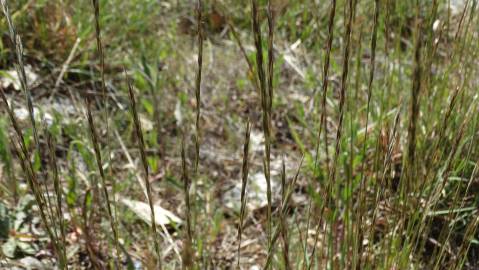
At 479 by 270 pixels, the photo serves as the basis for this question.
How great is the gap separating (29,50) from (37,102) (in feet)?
0.79

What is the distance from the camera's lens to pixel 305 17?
9.44 ft

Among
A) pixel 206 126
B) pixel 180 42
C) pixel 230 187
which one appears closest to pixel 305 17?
pixel 180 42

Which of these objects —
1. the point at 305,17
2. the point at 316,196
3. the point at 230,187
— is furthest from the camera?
the point at 305,17

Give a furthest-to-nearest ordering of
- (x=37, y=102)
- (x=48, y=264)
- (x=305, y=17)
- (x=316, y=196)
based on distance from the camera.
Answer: (x=305, y=17)
(x=37, y=102)
(x=316, y=196)
(x=48, y=264)

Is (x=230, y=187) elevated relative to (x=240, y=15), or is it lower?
lower

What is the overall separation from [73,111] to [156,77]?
0.32m

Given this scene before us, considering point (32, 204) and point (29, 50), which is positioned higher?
point (29, 50)

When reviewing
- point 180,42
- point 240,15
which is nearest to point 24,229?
point 180,42

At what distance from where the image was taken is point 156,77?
2.14 m

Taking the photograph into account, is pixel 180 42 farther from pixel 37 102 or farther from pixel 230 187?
pixel 230 187

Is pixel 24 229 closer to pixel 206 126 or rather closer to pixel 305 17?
pixel 206 126

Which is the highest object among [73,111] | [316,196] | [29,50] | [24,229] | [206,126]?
[29,50]

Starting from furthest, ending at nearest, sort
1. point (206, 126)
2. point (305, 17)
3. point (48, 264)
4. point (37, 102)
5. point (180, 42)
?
point (305, 17)
point (180, 42)
point (206, 126)
point (37, 102)
point (48, 264)

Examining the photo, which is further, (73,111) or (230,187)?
(73,111)
